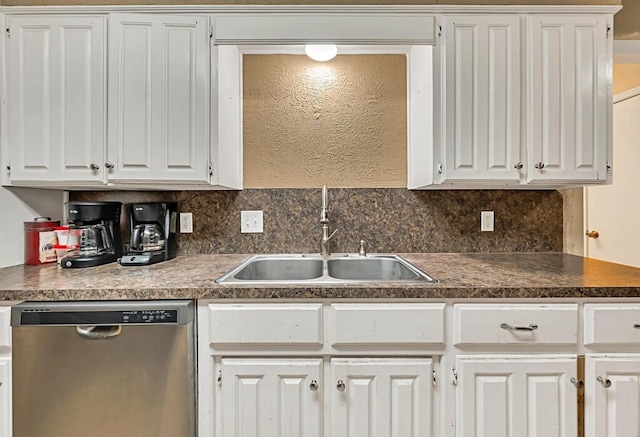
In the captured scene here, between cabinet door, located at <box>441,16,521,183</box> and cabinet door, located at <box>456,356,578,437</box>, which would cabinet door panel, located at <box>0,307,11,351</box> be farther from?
cabinet door, located at <box>441,16,521,183</box>

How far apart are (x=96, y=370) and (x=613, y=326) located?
1828mm

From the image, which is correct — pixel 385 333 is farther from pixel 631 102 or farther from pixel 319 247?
pixel 631 102

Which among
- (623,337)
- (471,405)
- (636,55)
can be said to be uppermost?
(636,55)

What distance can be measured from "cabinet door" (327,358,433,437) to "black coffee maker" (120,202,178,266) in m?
1.05

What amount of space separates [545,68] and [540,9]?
0.28 metres

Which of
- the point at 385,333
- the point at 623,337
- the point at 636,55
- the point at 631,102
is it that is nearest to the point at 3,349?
the point at 385,333

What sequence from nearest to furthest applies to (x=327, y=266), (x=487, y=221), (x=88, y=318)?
(x=88, y=318) < (x=327, y=266) < (x=487, y=221)

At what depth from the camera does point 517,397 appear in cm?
121

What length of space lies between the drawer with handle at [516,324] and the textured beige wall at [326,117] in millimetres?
950

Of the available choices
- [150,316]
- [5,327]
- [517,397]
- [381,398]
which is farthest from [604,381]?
[5,327]

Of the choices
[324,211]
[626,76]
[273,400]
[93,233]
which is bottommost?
[273,400]

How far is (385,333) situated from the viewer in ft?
3.98

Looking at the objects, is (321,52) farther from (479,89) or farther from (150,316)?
(150,316)

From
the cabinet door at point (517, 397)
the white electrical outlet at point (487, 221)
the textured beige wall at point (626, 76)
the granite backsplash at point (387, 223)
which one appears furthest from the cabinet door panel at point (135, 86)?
the textured beige wall at point (626, 76)
